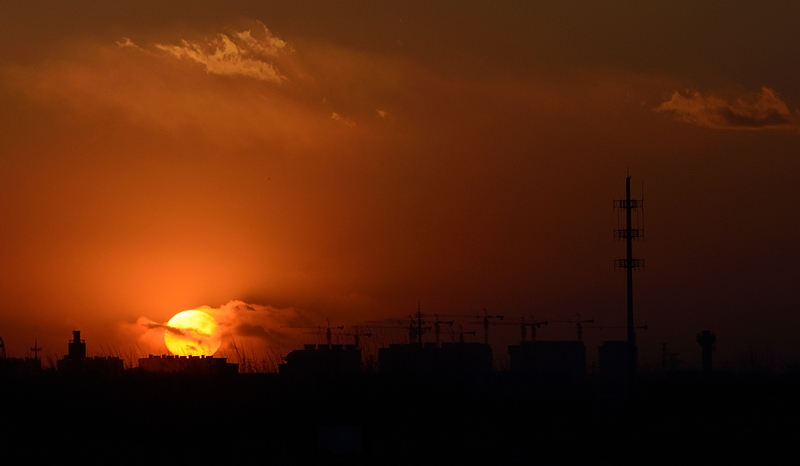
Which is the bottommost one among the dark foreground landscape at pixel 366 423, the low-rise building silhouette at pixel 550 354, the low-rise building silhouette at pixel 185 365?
the low-rise building silhouette at pixel 550 354

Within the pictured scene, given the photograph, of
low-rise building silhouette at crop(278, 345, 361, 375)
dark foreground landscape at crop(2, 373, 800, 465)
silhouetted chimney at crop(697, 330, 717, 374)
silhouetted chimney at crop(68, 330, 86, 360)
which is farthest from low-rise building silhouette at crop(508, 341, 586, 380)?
dark foreground landscape at crop(2, 373, 800, 465)

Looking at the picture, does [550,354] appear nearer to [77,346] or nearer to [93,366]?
[77,346]

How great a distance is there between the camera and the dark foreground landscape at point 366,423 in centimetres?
1791

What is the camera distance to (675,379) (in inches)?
1305

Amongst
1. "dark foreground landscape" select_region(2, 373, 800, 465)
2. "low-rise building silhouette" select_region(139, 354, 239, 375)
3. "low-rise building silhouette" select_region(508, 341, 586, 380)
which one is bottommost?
"low-rise building silhouette" select_region(508, 341, 586, 380)

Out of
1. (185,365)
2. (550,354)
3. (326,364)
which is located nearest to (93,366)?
(185,365)

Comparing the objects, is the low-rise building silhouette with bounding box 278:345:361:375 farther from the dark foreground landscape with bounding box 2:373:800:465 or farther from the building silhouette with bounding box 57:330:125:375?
the building silhouette with bounding box 57:330:125:375

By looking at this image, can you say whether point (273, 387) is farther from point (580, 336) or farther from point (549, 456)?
point (580, 336)

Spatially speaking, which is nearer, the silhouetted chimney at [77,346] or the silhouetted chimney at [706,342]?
the silhouetted chimney at [77,346]

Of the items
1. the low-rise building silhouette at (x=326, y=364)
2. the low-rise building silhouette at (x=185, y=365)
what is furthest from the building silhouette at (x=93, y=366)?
the low-rise building silhouette at (x=326, y=364)

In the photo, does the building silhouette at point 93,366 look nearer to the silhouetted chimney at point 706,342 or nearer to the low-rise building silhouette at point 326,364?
the low-rise building silhouette at point 326,364

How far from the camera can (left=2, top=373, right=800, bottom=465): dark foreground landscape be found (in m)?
17.9

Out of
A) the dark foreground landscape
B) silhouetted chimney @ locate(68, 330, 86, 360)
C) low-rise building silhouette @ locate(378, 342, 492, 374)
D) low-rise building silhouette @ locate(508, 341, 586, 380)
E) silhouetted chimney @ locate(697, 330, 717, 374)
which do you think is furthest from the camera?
low-rise building silhouette @ locate(508, 341, 586, 380)

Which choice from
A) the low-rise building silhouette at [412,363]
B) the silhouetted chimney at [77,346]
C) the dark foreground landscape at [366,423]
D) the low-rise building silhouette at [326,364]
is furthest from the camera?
the silhouetted chimney at [77,346]
